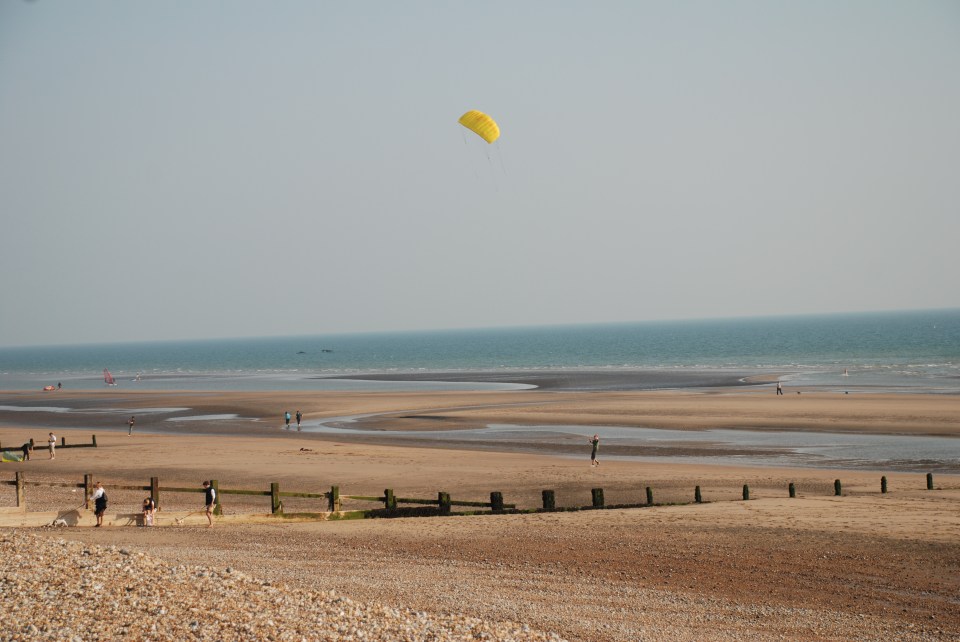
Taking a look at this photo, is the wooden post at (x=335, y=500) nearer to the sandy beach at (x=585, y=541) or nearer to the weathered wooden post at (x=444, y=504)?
the sandy beach at (x=585, y=541)

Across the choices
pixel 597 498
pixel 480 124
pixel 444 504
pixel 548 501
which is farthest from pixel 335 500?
Result: pixel 480 124

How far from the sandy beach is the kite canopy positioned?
40.7 feet

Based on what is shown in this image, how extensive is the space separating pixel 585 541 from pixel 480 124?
1886 cm

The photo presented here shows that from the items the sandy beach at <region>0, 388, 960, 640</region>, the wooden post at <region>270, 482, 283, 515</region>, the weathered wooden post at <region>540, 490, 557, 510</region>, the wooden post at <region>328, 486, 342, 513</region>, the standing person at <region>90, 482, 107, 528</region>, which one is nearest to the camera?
the sandy beach at <region>0, 388, 960, 640</region>

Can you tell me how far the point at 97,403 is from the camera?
236 feet

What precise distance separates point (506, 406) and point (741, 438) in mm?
20973

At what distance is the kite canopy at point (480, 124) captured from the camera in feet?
103

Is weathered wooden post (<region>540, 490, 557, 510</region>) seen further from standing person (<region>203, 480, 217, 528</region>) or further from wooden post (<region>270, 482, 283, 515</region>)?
standing person (<region>203, 480, 217, 528</region>)

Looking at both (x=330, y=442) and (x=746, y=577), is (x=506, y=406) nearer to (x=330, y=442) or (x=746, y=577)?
(x=330, y=442)

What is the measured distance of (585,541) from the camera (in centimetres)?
1714

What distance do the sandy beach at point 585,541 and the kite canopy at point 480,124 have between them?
40.7ft

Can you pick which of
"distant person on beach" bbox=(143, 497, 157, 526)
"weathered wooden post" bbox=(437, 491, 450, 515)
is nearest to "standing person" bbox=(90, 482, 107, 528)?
"distant person on beach" bbox=(143, 497, 157, 526)

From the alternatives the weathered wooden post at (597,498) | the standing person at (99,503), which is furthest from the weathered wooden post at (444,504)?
the standing person at (99,503)

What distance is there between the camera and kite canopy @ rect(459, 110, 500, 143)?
31.5 meters
